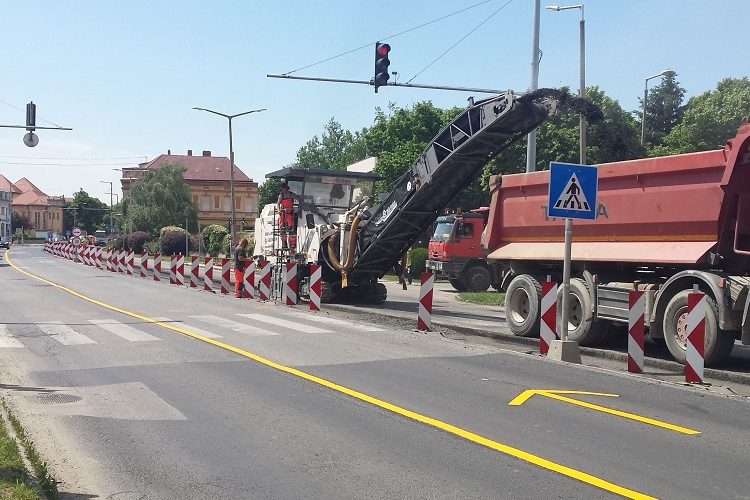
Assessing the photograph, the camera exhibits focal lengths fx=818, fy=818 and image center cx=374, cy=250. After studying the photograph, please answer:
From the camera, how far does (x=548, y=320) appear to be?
1266 cm

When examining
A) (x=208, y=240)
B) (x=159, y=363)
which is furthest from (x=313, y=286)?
(x=208, y=240)

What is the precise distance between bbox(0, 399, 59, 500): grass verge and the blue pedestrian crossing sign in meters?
7.73

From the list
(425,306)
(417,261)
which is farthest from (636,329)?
(417,261)

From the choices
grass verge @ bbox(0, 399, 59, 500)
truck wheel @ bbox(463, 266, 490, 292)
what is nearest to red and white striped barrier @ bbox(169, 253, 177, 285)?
truck wheel @ bbox(463, 266, 490, 292)

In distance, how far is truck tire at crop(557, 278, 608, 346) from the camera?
13344mm

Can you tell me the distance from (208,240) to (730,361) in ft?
183

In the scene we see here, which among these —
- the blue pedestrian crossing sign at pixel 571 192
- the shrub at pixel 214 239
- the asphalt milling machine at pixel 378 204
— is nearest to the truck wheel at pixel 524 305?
the blue pedestrian crossing sign at pixel 571 192

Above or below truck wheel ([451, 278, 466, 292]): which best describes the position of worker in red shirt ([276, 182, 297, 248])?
above

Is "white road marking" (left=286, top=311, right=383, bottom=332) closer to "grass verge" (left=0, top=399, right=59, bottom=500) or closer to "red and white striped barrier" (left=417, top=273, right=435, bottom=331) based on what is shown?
"red and white striped barrier" (left=417, top=273, right=435, bottom=331)

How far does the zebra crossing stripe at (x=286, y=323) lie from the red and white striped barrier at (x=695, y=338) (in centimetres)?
671

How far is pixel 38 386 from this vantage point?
959 cm

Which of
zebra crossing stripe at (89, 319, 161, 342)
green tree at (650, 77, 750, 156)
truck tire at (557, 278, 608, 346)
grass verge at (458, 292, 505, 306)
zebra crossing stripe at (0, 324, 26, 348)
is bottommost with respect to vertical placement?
grass verge at (458, 292, 505, 306)

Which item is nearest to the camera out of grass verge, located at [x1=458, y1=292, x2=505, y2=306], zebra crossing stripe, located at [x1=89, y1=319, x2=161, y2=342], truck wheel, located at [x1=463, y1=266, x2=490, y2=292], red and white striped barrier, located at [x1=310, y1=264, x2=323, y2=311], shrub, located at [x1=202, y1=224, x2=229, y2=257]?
zebra crossing stripe, located at [x1=89, y1=319, x2=161, y2=342]

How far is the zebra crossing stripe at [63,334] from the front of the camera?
13398 millimetres
